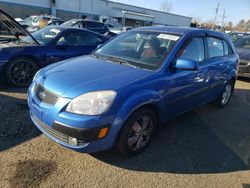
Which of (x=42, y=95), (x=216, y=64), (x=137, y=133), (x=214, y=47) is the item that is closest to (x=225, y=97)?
(x=216, y=64)

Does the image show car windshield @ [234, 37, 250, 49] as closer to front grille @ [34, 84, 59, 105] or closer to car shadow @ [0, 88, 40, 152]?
car shadow @ [0, 88, 40, 152]

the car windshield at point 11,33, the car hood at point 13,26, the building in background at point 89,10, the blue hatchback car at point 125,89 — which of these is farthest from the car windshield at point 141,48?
the building in background at point 89,10

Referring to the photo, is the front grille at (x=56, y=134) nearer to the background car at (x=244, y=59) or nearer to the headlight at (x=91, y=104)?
the headlight at (x=91, y=104)

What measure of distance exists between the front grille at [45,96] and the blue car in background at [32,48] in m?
2.79

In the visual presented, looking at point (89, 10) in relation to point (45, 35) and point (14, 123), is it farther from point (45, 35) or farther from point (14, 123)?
point (14, 123)

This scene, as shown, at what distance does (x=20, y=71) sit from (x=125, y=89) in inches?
152

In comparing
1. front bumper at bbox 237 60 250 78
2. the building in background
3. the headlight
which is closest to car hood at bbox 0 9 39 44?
the headlight

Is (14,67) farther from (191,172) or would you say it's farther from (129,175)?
(191,172)

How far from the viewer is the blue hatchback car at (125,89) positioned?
9.50 ft

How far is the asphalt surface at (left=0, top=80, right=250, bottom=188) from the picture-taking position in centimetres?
297

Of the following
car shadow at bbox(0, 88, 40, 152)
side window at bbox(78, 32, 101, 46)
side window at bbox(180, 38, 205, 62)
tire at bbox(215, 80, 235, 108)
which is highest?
side window at bbox(180, 38, 205, 62)

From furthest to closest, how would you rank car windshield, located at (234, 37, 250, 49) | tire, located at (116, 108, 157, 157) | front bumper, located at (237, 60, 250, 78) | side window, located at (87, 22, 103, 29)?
side window, located at (87, 22, 103, 29)
car windshield, located at (234, 37, 250, 49)
front bumper, located at (237, 60, 250, 78)
tire, located at (116, 108, 157, 157)

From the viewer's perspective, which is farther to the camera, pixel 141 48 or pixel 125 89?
pixel 141 48

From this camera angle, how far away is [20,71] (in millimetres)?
5996
